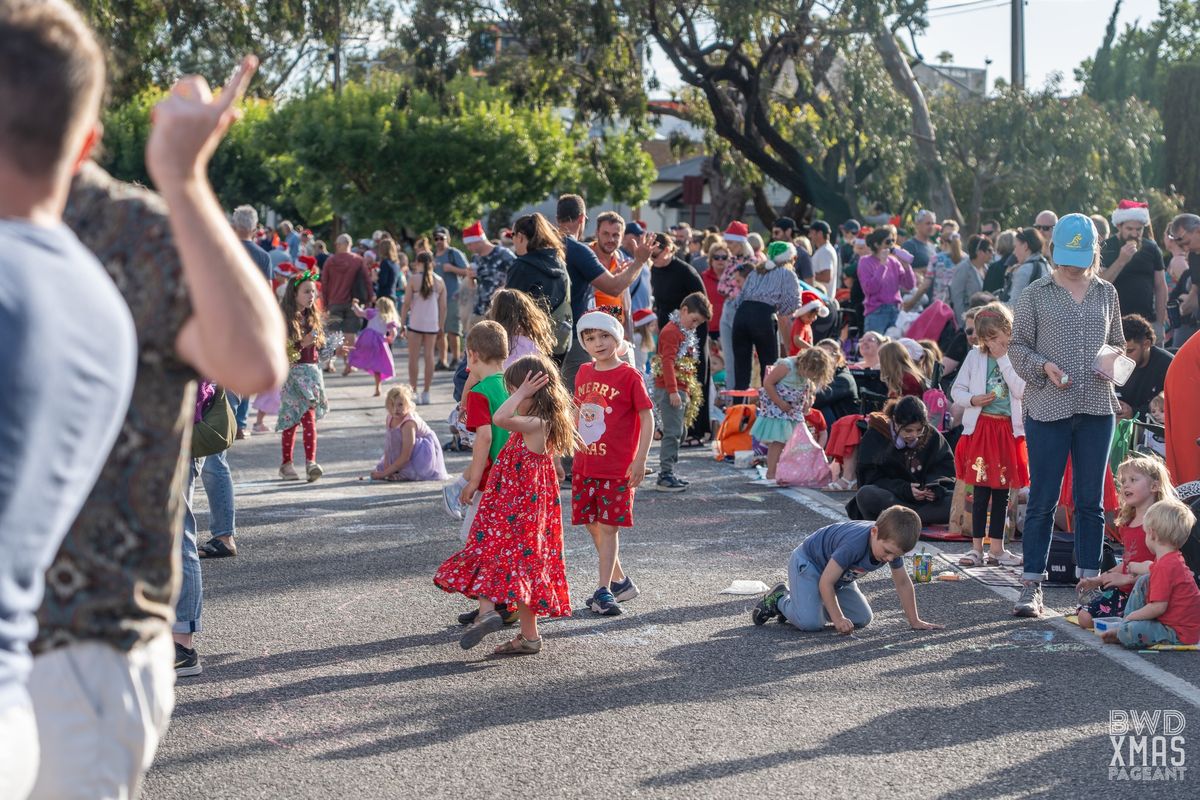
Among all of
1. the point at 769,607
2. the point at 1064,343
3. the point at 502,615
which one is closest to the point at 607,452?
the point at 502,615

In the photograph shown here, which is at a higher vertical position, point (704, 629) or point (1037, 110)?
point (1037, 110)

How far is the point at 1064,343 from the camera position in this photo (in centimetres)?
754

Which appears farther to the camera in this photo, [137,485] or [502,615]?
[502,615]

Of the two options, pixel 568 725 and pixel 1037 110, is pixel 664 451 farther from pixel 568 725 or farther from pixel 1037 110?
pixel 1037 110

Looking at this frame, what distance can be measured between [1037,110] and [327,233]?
35608mm

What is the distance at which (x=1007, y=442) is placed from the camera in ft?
29.0

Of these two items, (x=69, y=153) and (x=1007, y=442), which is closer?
(x=69, y=153)

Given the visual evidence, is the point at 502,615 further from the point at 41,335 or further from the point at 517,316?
the point at 41,335

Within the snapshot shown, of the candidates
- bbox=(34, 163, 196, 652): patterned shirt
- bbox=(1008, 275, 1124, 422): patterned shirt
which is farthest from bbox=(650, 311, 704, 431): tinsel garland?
bbox=(34, 163, 196, 652): patterned shirt

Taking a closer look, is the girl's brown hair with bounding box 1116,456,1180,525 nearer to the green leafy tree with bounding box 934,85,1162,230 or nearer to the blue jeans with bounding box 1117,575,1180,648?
the blue jeans with bounding box 1117,575,1180,648

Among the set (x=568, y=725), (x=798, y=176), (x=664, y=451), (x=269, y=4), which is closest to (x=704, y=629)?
(x=568, y=725)

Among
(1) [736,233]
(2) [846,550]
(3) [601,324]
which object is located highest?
(1) [736,233]

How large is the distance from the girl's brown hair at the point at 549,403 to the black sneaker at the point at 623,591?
1.23 metres

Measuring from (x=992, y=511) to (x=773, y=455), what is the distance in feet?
10.9
